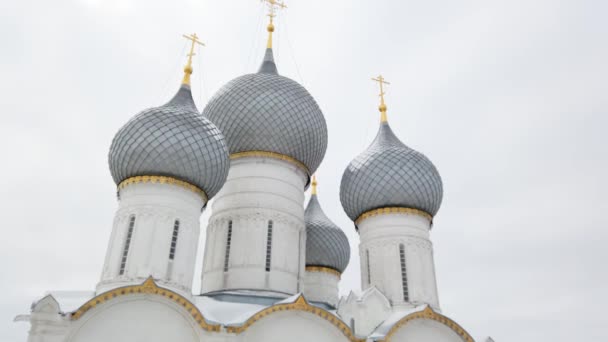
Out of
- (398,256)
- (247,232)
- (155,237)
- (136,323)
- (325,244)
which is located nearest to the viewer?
(136,323)

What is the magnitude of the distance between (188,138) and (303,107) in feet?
16.3

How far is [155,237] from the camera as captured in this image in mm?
12062

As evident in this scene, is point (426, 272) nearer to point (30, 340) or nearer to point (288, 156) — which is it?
point (288, 156)

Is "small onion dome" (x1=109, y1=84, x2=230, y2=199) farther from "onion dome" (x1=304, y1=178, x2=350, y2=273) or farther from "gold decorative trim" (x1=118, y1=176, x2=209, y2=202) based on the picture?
"onion dome" (x1=304, y1=178, x2=350, y2=273)

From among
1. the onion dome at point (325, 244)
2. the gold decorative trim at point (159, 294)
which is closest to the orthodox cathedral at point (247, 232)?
the gold decorative trim at point (159, 294)

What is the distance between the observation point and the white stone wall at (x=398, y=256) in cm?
1426

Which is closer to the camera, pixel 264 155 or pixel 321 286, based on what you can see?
pixel 264 155

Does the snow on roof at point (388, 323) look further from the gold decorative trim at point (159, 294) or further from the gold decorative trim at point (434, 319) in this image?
the gold decorative trim at point (159, 294)

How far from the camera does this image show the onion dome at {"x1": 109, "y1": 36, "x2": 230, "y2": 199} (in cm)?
1245

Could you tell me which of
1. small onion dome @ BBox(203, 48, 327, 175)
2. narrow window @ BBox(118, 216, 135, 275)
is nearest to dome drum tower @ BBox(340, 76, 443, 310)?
small onion dome @ BBox(203, 48, 327, 175)

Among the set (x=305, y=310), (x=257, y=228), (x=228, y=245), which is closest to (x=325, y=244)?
(x=257, y=228)

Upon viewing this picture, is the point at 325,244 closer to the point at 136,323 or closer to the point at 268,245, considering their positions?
the point at 268,245

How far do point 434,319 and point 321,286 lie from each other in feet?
22.2

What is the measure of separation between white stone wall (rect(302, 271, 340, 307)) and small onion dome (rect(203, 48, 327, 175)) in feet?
14.8
